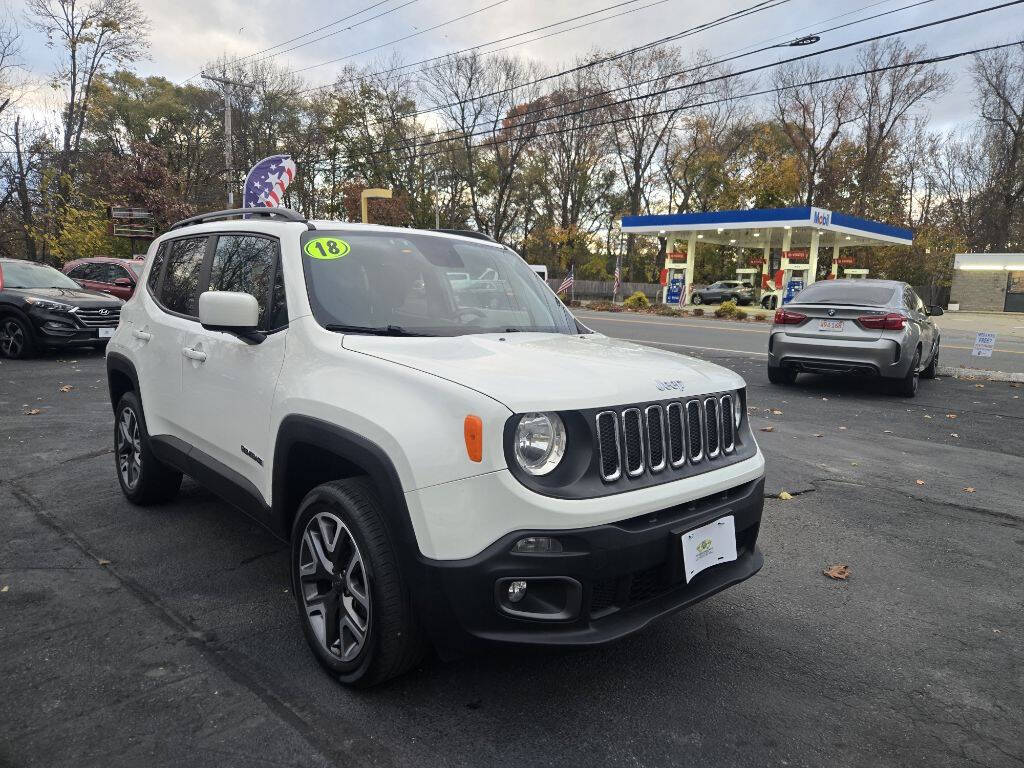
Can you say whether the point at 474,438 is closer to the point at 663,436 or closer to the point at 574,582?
the point at 574,582

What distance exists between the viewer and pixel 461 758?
2.29 m

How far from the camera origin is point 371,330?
118 inches

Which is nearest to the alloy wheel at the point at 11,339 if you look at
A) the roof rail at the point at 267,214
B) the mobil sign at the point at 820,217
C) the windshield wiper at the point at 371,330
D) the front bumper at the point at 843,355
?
the roof rail at the point at 267,214

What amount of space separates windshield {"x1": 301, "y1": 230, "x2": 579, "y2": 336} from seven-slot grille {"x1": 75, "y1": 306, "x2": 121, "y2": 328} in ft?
33.6

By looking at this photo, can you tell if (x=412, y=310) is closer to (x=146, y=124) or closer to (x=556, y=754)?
(x=556, y=754)

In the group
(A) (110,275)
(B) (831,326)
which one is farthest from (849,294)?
(A) (110,275)

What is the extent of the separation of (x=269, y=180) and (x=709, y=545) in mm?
13196

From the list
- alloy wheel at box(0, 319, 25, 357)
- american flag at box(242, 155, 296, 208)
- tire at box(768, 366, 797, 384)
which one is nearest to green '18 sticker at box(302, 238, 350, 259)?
tire at box(768, 366, 797, 384)

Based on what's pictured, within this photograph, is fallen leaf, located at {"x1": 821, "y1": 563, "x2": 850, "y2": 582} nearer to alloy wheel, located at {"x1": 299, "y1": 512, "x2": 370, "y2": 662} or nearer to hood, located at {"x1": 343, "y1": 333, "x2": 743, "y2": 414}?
hood, located at {"x1": 343, "y1": 333, "x2": 743, "y2": 414}

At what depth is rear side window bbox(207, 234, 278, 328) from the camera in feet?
10.9

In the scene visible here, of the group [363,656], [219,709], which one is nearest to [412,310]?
[363,656]

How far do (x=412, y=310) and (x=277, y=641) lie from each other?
5.13 ft

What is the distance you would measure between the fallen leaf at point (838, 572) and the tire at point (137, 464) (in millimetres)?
3928

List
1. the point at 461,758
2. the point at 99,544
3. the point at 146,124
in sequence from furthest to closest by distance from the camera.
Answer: the point at 146,124, the point at 99,544, the point at 461,758
